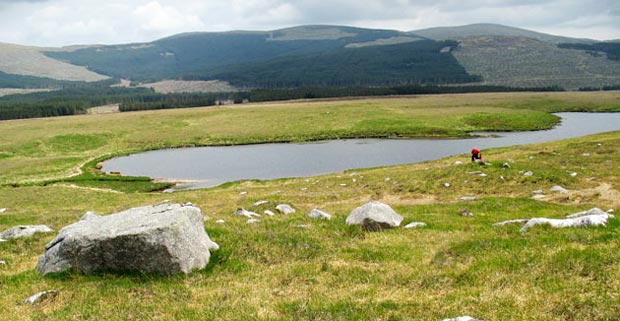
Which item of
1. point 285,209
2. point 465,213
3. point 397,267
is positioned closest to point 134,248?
point 397,267

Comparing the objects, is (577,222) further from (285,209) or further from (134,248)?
(285,209)

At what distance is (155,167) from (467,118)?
3437 inches

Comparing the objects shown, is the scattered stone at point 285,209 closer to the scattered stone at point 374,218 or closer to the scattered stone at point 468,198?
the scattered stone at point 374,218

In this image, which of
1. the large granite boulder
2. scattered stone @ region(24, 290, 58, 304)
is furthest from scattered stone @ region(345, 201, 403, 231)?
scattered stone @ region(24, 290, 58, 304)

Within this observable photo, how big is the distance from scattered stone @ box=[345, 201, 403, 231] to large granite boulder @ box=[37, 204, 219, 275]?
713cm

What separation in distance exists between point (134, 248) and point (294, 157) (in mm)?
69675

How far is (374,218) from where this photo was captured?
1977 centimetres

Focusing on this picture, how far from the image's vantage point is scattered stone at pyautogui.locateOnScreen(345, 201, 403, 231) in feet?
64.5

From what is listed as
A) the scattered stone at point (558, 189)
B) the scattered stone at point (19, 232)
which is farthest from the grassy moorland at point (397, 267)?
the scattered stone at point (19, 232)

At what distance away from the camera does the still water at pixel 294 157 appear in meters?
70.5

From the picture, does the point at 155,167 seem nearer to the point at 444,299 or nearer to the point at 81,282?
the point at 81,282

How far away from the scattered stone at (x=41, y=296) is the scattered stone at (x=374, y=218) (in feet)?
38.2

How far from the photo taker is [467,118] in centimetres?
12744

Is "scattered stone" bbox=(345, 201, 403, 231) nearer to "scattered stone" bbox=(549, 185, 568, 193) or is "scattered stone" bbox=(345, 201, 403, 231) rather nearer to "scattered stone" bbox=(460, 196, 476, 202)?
"scattered stone" bbox=(460, 196, 476, 202)
